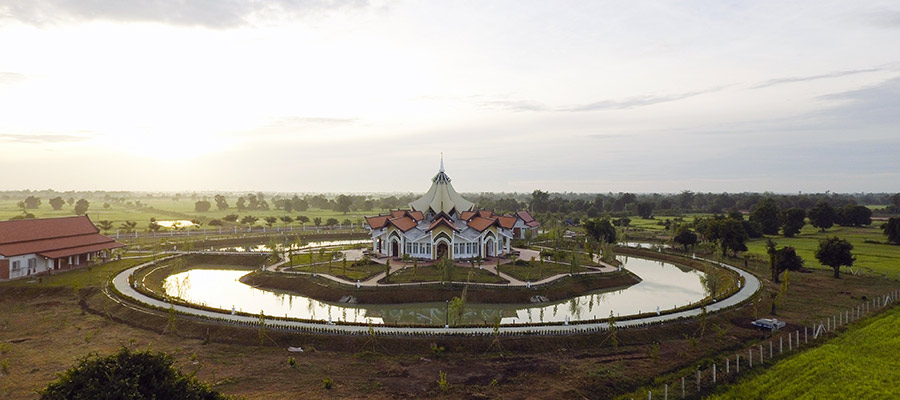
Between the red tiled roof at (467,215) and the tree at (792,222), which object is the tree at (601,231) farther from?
the tree at (792,222)

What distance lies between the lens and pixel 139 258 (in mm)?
50594

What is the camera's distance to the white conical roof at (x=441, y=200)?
183ft

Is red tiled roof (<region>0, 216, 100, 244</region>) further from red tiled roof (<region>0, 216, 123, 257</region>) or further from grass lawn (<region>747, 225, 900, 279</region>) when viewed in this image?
grass lawn (<region>747, 225, 900, 279</region>)

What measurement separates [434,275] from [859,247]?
52529 millimetres

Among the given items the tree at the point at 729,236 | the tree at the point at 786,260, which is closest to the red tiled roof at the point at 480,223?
the tree at the point at 786,260

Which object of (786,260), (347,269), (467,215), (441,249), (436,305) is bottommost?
(436,305)

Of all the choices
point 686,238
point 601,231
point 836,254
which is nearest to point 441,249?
point 601,231

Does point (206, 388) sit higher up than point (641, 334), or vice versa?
point (206, 388)

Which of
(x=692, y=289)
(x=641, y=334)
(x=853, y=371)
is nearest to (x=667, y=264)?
(x=692, y=289)

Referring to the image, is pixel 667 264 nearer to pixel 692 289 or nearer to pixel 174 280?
pixel 692 289

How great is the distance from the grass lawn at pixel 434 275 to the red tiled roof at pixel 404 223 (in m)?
6.31

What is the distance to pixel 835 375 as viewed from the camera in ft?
64.8

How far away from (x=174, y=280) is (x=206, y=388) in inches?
1476

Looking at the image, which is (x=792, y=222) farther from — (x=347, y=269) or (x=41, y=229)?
(x=41, y=229)
